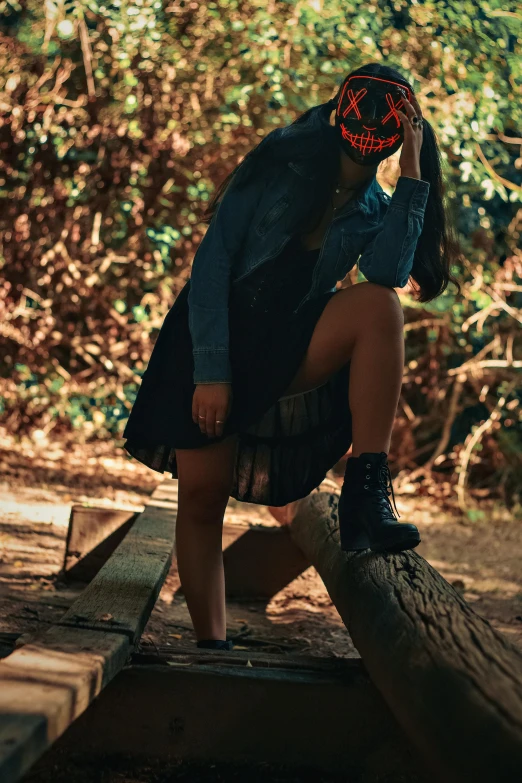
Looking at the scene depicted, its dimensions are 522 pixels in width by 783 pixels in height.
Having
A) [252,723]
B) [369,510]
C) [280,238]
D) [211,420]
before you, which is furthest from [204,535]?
[280,238]

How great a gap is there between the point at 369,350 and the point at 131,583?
85 centimetres

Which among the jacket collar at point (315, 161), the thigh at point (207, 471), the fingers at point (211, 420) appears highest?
the jacket collar at point (315, 161)

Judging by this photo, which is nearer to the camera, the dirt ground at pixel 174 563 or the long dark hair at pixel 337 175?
the long dark hair at pixel 337 175

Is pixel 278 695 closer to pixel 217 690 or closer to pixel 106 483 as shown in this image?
pixel 217 690

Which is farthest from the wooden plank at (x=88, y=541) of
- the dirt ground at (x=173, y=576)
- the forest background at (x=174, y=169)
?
the forest background at (x=174, y=169)

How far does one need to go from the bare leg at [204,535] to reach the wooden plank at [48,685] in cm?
60

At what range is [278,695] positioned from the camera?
76.9 inches

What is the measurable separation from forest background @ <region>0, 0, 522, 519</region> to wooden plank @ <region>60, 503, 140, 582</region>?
9.58 feet

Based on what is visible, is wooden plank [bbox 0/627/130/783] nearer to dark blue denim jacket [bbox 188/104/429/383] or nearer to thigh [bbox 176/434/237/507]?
thigh [bbox 176/434/237/507]

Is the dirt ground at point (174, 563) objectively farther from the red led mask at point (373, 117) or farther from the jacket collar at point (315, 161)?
the red led mask at point (373, 117)

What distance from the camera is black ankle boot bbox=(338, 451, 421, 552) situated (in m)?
2.15

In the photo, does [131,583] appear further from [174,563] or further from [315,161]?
[174,563]

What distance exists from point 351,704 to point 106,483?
407 centimetres

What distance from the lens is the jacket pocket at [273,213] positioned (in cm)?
241
